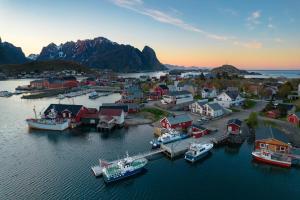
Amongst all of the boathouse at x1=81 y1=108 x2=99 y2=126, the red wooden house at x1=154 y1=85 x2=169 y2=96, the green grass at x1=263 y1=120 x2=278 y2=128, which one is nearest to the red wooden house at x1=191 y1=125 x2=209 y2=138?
the green grass at x1=263 y1=120 x2=278 y2=128

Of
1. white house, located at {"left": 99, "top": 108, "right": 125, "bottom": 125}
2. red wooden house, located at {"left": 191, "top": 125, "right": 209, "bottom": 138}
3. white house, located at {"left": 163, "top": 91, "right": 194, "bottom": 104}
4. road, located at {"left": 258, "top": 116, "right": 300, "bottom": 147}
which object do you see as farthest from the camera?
white house, located at {"left": 163, "top": 91, "right": 194, "bottom": 104}

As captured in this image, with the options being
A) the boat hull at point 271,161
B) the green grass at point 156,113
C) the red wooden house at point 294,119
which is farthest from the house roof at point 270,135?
the green grass at point 156,113

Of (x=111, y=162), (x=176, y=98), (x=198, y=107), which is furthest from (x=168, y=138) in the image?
(x=176, y=98)

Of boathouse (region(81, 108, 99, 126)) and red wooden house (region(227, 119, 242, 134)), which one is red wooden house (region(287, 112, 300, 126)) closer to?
red wooden house (region(227, 119, 242, 134))

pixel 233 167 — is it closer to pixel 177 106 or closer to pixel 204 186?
pixel 204 186

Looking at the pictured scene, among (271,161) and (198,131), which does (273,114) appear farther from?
(271,161)

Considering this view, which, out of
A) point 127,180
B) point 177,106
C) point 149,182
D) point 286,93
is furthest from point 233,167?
point 286,93

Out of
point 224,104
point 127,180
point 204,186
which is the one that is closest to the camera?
point 204,186

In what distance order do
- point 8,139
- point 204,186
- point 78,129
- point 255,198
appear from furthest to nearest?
point 78,129 < point 8,139 < point 204,186 < point 255,198
